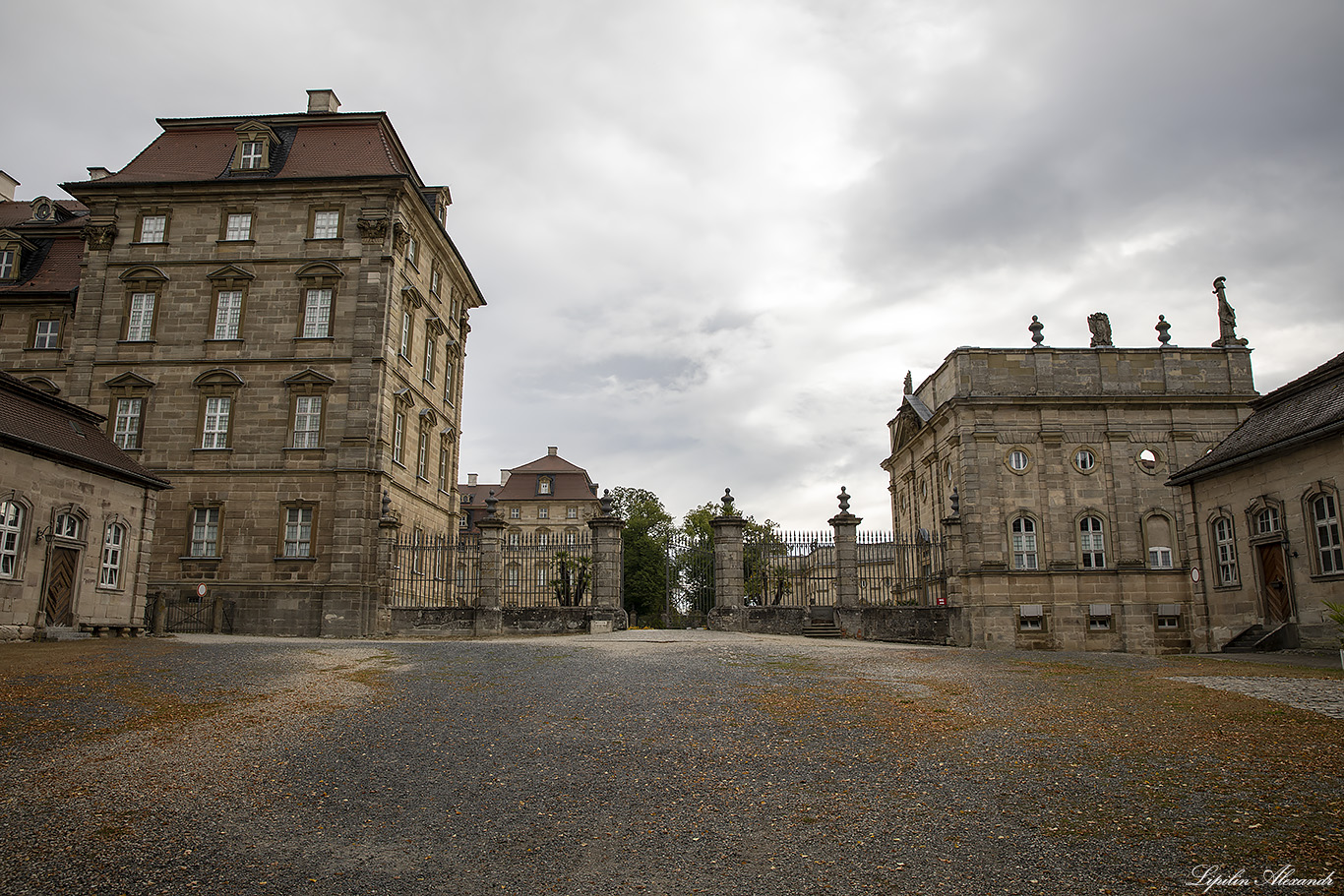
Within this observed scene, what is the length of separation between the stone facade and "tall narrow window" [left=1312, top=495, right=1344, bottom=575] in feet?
36.0

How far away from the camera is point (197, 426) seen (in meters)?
26.9

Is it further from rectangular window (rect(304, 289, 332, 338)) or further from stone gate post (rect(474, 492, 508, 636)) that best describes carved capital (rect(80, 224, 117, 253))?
stone gate post (rect(474, 492, 508, 636))

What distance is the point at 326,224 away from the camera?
91.9 feet

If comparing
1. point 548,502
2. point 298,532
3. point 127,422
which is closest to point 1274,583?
point 298,532

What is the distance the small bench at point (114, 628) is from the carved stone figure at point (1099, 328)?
31.5m

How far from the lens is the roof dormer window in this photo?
2872 cm

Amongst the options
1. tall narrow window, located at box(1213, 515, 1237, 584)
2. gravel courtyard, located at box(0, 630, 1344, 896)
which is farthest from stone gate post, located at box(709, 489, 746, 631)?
gravel courtyard, located at box(0, 630, 1344, 896)

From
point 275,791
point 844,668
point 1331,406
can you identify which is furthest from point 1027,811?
point 1331,406

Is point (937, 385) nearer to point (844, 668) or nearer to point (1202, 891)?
point (844, 668)

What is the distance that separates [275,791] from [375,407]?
70.4 feet

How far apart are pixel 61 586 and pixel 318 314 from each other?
11632 millimetres

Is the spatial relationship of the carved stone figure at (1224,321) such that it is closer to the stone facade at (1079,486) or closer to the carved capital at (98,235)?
the stone facade at (1079,486)

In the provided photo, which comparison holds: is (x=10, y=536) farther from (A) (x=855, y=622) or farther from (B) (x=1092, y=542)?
(B) (x=1092, y=542)

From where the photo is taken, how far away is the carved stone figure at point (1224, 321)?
30359 millimetres
